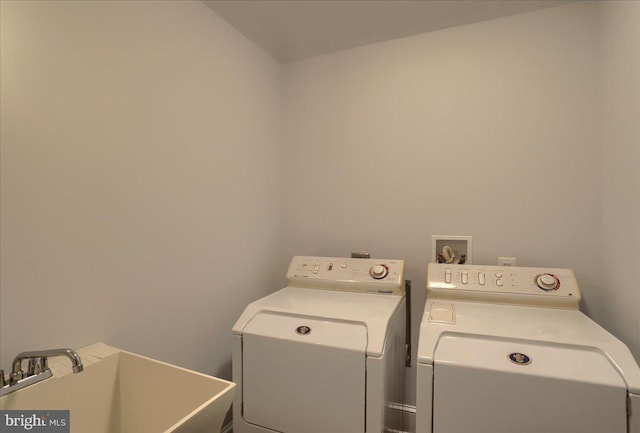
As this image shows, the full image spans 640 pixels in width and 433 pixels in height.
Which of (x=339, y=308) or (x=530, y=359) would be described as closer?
(x=530, y=359)

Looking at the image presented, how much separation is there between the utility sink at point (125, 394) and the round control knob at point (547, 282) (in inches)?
57.2

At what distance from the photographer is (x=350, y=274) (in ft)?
6.18

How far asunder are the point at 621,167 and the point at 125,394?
2233 mm

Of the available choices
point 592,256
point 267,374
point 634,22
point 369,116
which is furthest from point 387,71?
point 267,374

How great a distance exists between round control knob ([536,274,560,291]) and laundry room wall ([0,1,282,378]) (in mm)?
1609

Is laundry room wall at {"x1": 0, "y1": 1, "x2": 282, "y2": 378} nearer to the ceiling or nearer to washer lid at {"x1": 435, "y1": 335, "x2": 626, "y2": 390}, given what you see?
the ceiling

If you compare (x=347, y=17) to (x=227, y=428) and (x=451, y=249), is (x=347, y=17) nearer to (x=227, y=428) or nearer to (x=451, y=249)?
(x=451, y=249)

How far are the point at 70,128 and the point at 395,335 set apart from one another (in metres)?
1.59

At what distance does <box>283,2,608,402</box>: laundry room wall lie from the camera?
1723 millimetres

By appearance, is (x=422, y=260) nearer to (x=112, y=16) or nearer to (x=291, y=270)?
(x=291, y=270)

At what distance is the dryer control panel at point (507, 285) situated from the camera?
1.52m

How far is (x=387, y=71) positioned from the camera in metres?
2.12

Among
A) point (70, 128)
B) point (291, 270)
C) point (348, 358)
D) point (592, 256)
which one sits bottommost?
point (348, 358)

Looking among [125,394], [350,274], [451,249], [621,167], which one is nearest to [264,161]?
[350,274]
